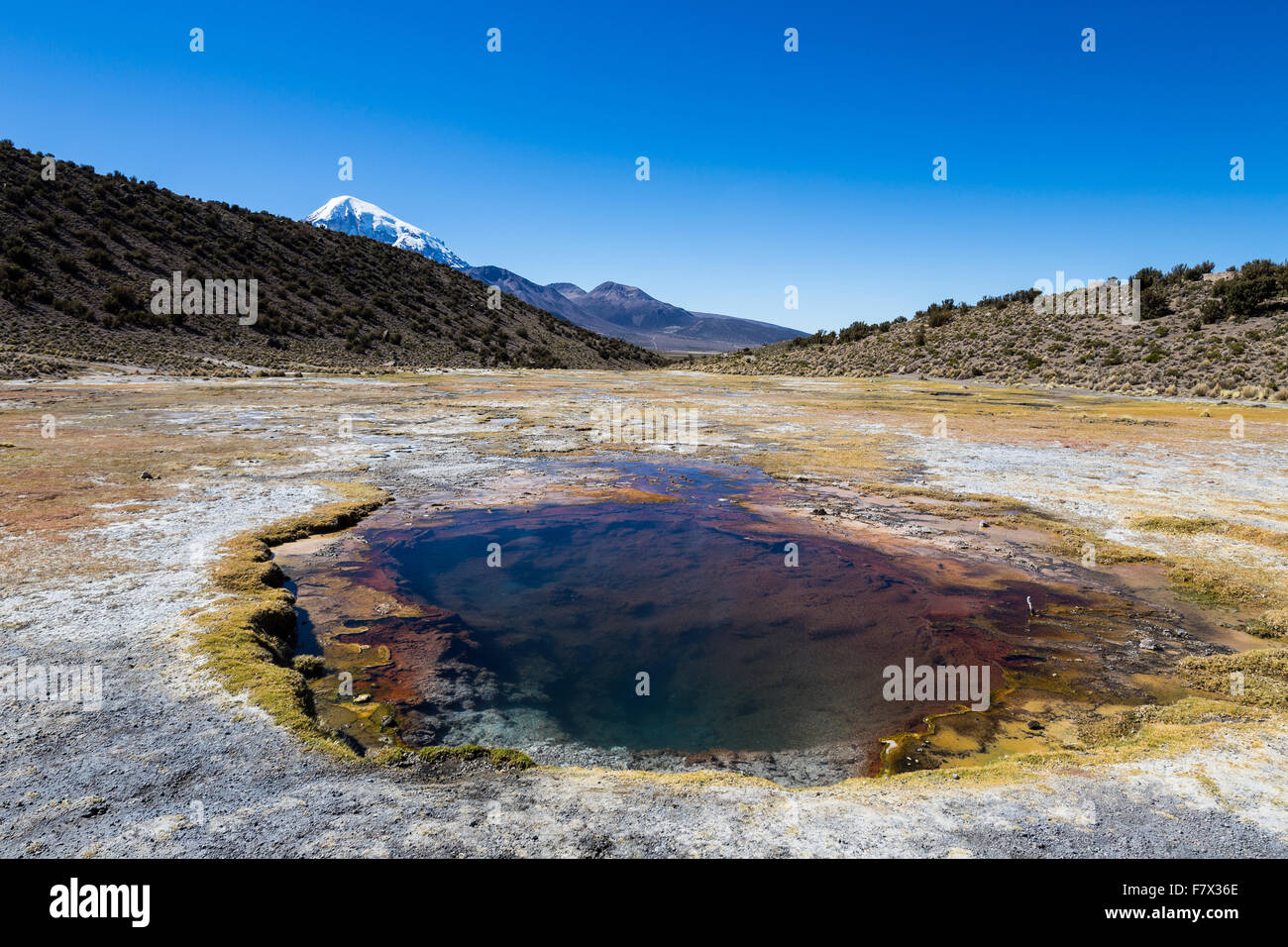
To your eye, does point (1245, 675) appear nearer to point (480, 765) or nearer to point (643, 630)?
point (643, 630)

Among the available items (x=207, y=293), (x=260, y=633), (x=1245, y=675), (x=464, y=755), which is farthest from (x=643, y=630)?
(x=207, y=293)

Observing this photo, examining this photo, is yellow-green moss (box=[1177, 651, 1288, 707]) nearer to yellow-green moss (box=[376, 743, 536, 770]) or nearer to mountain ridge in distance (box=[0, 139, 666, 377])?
yellow-green moss (box=[376, 743, 536, 770])

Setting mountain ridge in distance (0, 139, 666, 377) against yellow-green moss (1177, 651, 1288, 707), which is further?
mountain ridge in distance (0, 139, 666, 377)

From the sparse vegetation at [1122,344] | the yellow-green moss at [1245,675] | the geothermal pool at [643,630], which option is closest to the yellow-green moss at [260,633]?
the geothermal pool at [643,630]

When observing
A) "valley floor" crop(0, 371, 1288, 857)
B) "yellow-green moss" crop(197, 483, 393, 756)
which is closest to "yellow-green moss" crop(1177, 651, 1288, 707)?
"valley floor" crop(0, 371, 1288, 857)

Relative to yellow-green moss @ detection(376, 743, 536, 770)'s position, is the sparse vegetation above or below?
above

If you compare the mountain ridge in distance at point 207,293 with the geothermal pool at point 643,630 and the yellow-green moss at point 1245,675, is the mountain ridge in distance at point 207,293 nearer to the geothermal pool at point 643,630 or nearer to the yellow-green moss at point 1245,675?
the geothermal pool at point 643,630

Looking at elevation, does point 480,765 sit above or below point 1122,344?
below
